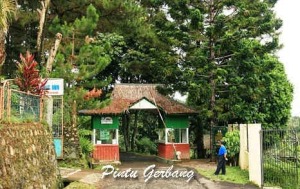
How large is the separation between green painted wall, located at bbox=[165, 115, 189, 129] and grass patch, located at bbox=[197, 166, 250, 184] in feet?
18.6

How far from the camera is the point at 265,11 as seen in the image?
21.6 m

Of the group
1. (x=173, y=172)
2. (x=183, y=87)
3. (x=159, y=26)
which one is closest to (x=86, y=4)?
(x=159, y=26)

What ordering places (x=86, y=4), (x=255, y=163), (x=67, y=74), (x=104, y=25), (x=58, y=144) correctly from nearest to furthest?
1. (x=255, y=163)
2. (x=58, y=144)
3. (x=67, y=74)
4. (x=86, y=4)
5. (x=104, y=25)

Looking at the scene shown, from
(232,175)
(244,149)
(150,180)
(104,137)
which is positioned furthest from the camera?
(104,137)

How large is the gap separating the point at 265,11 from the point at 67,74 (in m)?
11.0

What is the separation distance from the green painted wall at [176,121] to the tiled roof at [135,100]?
0.49m

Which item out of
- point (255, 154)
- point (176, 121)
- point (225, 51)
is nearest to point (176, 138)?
point (176, 121)

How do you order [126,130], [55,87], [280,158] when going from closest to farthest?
[280,158], [55,87], [126,130]

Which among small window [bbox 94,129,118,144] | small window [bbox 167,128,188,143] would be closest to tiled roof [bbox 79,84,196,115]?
small window [bbox 94,129,118,144]

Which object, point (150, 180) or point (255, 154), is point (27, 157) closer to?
point (150, 180)

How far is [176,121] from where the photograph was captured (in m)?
22.1

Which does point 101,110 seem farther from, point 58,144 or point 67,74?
point 58,144

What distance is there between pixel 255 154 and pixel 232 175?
1909 mm

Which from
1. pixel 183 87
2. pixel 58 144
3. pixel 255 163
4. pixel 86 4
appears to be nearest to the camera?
pixel 255 163
